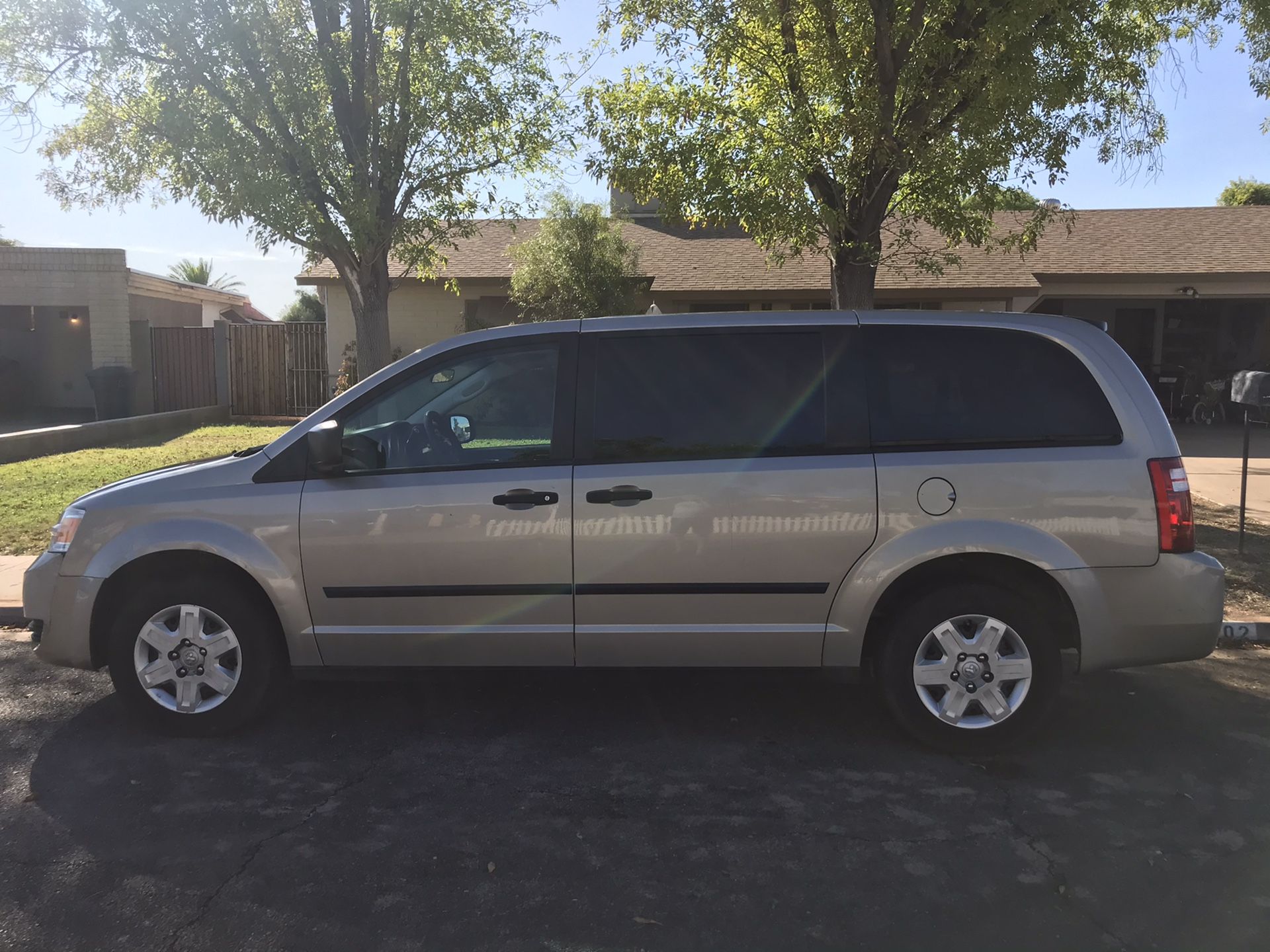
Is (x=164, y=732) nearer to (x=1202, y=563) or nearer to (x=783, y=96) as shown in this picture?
(x=1202, y=563)

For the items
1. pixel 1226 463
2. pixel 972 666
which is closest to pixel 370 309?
pixel 972 666

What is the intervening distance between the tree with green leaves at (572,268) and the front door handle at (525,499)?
1060cm

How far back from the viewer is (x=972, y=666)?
407 cm

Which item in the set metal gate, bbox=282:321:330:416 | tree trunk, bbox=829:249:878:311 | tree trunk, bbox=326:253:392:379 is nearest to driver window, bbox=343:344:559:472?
tree trunk, bbox=326:253:392:379

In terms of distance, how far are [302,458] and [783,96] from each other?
6596 millimetres

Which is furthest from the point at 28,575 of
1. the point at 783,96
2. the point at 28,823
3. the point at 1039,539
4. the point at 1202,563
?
the point at 783,96

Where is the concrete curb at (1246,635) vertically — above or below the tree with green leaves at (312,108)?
below

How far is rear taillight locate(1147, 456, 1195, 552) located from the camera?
3.97 meters

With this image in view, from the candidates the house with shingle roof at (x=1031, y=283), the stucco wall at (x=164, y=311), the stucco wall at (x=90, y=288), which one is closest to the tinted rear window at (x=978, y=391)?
the house with shingle roof at (x=1031, y=283)

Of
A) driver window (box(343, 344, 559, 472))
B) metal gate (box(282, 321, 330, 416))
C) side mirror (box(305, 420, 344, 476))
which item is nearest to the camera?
side mirror (box(305, 420, 344, 476))

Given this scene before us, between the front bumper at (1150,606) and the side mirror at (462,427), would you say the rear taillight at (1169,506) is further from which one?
the side mirror at (462,427)

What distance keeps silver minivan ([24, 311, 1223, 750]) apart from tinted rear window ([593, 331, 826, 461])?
0.01m

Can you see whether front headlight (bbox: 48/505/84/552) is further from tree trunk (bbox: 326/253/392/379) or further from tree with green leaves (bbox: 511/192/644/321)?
tree with green leaves (bbox: 511/192/644/321)

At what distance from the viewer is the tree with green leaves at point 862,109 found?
25.4 ft
